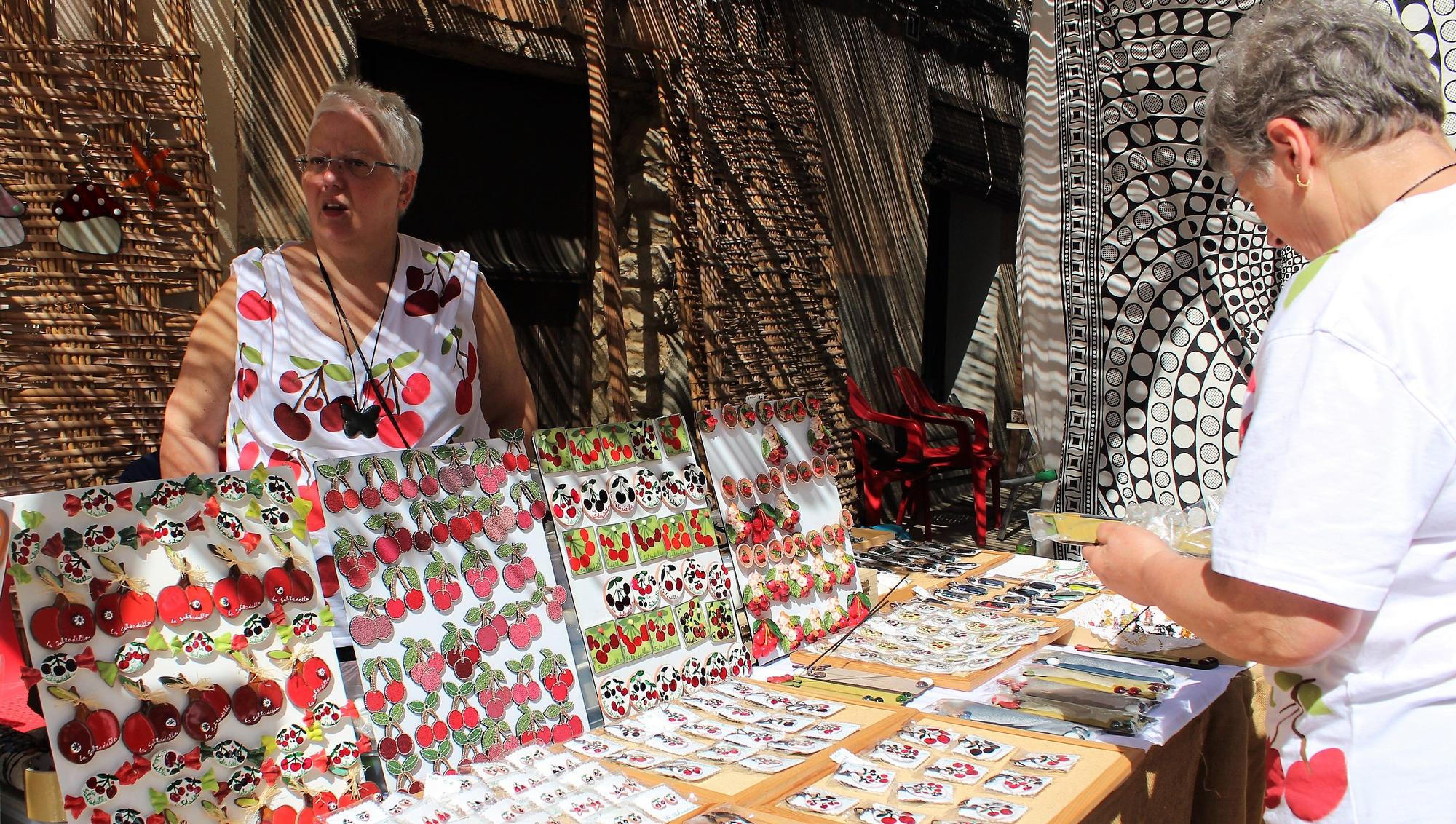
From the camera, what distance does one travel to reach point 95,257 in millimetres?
2830

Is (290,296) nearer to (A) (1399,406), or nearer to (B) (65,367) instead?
(B) (65,367)

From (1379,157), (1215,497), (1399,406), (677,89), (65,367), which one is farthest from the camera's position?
(677,89)

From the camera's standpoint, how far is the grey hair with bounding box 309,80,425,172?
1.96 meters

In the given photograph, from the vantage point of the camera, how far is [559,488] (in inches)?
69.6

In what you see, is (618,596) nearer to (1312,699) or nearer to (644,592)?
(644,592)

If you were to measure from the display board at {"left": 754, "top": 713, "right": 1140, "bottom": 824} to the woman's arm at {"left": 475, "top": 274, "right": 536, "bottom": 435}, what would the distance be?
101 centimetres

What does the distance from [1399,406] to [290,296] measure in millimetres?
1724

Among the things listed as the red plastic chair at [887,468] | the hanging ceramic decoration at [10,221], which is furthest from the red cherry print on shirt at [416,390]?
the red plastic chair at [887,468]

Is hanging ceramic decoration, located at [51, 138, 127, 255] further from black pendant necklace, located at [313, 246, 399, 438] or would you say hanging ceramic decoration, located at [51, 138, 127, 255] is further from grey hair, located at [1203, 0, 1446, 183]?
grey hair, located at [1203, 0, 1446, 183]

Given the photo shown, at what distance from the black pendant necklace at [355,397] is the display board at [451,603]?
1.20 ft

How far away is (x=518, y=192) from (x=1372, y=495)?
4000mm

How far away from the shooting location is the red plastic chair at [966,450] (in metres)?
6.54

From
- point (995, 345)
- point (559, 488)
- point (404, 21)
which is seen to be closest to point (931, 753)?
point (559, 488)

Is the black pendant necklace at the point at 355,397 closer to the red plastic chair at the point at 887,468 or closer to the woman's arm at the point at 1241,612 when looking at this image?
the woman's arm at the point at 1241,612
